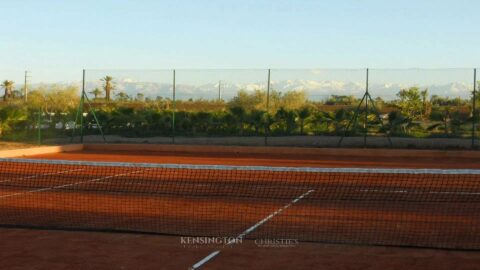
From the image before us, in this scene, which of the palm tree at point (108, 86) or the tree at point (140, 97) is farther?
the tree at point (140, 97)

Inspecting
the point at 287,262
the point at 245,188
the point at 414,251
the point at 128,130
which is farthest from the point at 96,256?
the point at 128,130

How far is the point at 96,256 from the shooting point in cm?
632

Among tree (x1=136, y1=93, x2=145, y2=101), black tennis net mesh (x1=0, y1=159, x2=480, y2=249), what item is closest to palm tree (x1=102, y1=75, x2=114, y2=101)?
tree (x1=136, y1=93, x2=145, y2=101)

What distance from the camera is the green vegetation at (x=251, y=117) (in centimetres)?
2197

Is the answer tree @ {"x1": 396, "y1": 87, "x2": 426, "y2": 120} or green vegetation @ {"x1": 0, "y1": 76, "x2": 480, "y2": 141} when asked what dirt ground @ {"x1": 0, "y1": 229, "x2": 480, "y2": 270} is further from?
tree @ {"x1": 396, "y1": 87, "x2": 426, "y2": 120}

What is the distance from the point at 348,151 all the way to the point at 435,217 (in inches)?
472

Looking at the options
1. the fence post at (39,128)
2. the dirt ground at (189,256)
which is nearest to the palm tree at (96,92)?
the fence post at (39,128)

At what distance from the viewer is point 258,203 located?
1000 cm

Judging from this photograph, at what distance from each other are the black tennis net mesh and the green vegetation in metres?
8.24

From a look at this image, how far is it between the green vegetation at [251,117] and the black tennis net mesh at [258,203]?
325 inches

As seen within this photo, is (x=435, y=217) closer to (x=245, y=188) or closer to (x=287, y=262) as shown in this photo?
(x=287, y=262)

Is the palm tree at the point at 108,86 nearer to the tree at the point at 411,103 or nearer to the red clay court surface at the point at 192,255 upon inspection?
the tree at the point at 411,103

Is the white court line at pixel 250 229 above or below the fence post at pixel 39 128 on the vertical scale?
below

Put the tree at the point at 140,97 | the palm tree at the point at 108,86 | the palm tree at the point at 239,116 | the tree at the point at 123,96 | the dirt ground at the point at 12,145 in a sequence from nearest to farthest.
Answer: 1. the dirt ground at the point at 12,145
2. the palm tree at the point at 239,116
3. the palm tree at the point at 108,86
4. the tree at the point at 140,97
5. the tree at the point at 123,96
